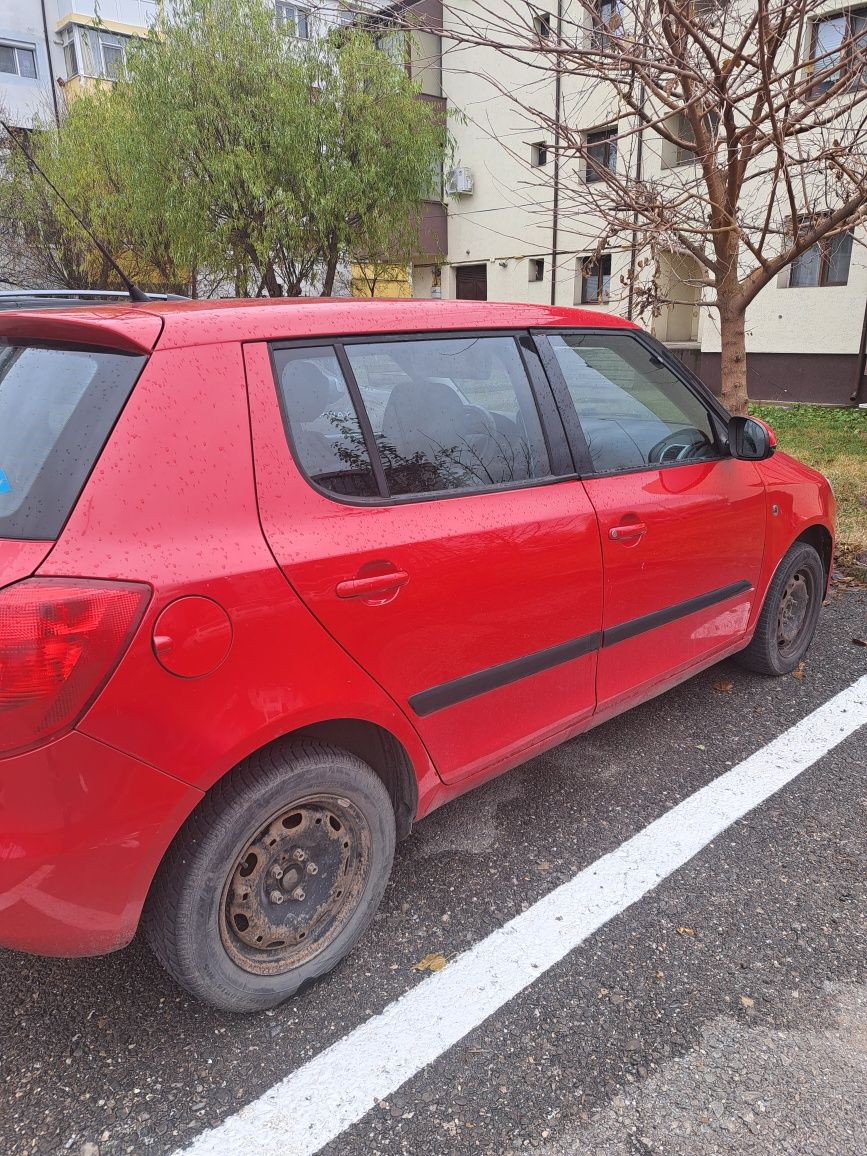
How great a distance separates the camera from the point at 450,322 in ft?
7.92

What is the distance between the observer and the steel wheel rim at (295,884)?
6.44ft

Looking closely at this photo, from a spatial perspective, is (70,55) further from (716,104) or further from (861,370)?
(716,104)

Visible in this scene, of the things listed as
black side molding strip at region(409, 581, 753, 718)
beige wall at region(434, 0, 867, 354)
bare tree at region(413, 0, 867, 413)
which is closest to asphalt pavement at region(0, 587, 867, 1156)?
black side molding strip at region(409, 581, 753, 718)

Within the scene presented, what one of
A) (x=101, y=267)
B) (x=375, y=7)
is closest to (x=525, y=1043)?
(x=375, y=7)

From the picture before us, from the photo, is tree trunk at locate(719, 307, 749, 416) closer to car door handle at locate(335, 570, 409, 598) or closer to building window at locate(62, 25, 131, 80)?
car door handle at locate(335, 570, 409, 598)

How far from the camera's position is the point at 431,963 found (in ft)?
7.30

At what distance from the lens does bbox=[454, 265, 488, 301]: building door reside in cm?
2445

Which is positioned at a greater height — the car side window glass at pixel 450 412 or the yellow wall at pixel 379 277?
the yellow wall at pixel 379 277

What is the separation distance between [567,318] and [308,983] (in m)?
2.21

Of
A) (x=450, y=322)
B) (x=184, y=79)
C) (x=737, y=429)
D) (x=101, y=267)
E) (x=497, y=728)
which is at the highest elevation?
(x=184, y=79)

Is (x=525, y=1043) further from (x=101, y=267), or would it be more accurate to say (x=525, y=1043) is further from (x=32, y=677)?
(x=101, y=267)

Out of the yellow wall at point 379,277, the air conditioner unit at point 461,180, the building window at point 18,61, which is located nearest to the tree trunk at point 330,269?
the yellow wall at point 379,277

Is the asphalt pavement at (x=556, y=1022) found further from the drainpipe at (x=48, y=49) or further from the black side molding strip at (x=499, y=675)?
the drainpipe at (x=48, y=49)

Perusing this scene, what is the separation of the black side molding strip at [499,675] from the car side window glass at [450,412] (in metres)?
0.54
